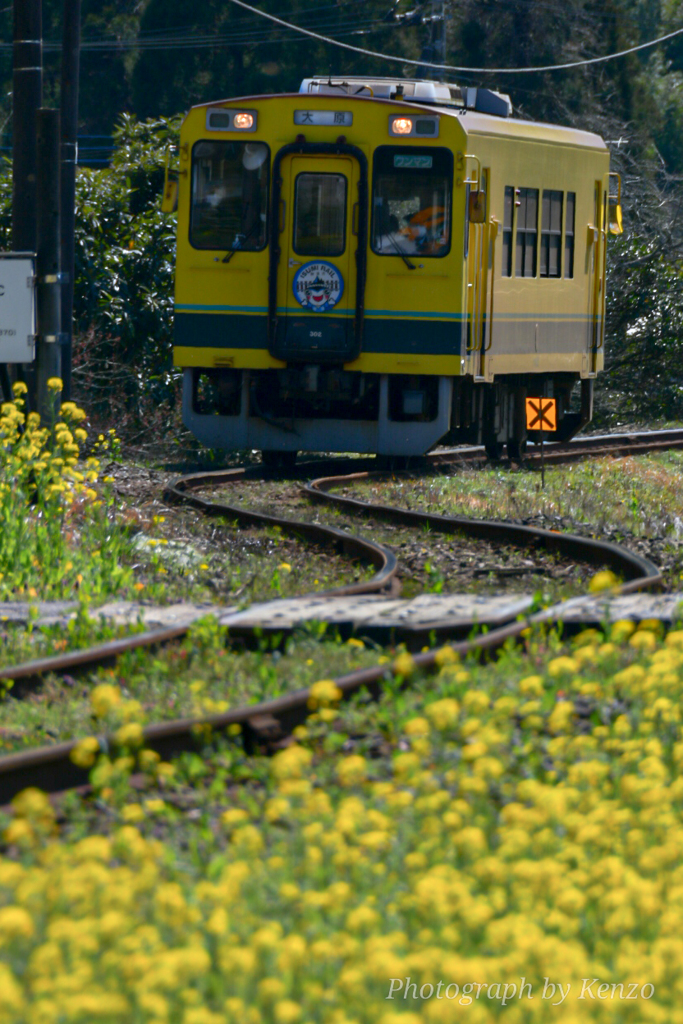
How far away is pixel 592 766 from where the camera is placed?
425 cm

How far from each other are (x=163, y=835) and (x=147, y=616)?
9.64ft

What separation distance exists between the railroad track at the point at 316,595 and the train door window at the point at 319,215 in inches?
85.4

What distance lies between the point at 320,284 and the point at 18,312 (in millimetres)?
4390

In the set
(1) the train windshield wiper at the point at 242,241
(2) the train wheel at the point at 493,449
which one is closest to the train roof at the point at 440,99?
(1) the train windshield wiper at the point at 242,241

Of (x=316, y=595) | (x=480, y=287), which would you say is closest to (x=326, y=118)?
(x=480, y=287)

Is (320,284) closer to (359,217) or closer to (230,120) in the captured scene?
(359,217)

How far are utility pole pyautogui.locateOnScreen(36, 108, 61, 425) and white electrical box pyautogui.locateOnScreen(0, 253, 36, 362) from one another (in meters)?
0.23

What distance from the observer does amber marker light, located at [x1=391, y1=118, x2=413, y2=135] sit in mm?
13969

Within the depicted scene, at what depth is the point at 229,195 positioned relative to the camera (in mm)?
14461

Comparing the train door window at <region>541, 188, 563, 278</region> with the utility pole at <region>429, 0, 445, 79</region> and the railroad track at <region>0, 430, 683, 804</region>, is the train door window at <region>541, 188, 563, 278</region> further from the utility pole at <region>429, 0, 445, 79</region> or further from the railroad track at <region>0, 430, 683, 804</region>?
the utility pole at <region>429, 0, 445, 79</region>

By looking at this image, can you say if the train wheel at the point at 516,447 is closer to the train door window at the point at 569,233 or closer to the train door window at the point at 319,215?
the train door window at the point at 569,233

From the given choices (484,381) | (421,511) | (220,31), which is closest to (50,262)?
(421,511)

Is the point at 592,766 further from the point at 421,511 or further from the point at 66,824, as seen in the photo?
the point at 421,511

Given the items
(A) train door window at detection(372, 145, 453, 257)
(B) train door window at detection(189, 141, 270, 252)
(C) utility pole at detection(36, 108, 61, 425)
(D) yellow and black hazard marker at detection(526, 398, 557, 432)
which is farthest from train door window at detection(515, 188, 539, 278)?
(C) utility pole at detection(36, 108, 61, 425)
